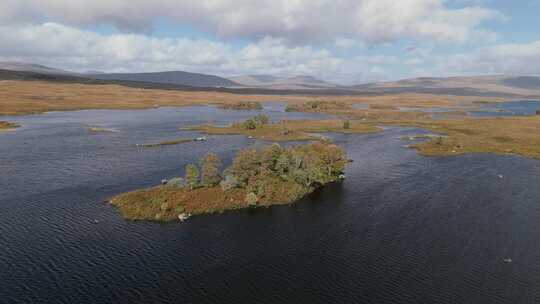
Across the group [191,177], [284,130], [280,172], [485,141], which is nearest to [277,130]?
[284,130]

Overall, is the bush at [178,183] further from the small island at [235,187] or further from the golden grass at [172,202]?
the golden grass at [172,202]

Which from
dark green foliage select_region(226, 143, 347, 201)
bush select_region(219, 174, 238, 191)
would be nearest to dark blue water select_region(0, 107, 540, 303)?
dark green foliage select_region(226, 143, 347, 201)

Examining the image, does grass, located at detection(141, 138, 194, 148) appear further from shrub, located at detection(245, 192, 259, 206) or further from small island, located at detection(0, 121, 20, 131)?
small island, located at detection(0, 121, 20, 131)

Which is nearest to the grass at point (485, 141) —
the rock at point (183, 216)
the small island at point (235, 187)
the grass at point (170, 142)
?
the small island at point (235, 187)

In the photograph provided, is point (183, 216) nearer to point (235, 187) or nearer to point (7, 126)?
point (235, 187)

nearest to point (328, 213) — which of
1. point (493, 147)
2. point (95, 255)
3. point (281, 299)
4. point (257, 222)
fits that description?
point (257, 222)

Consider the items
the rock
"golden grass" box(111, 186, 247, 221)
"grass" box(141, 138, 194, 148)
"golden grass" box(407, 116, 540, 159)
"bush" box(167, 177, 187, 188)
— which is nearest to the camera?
the rock
